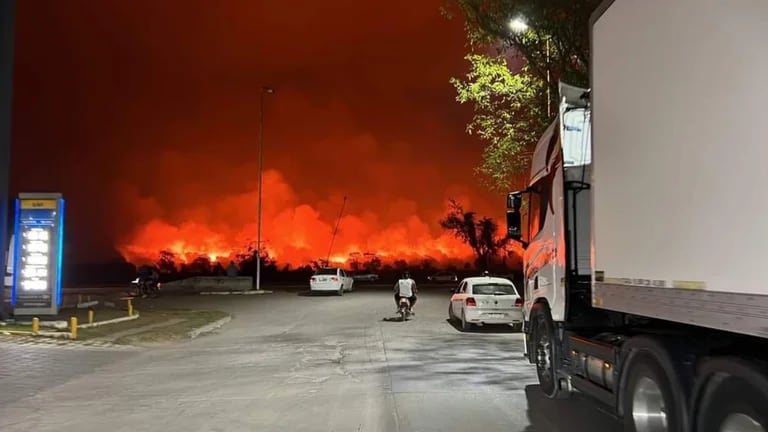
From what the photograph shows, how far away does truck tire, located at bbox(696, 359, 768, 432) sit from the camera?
13.4ft

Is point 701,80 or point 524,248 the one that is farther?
point 524,248

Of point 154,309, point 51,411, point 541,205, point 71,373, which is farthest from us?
point 154,309

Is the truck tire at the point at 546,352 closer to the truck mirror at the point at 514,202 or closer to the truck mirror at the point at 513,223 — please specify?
the truck mirror at the point at 513,223

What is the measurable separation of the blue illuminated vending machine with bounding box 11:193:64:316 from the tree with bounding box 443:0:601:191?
40.2 ft

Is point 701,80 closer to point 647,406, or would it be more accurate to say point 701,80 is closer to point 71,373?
point 647,406

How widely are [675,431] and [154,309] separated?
908 inches

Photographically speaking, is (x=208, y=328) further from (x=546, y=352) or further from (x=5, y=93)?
(x=546, y=352)

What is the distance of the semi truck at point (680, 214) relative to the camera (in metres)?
4.00

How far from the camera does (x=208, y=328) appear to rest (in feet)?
65.6

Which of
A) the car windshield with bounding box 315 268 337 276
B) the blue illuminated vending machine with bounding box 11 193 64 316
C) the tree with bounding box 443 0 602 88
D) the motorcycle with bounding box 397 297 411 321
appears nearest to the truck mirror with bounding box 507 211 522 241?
Result: the tree with bounding box 443 0 602 88

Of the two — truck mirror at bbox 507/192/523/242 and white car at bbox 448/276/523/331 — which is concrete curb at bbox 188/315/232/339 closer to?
white car at bbox 448/276/523/331

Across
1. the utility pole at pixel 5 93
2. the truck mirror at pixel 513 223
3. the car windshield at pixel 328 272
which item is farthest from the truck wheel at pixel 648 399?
the car windshield at pixel 328 272

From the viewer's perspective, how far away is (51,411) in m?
8.77

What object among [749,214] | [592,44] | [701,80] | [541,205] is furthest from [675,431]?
[541,205]
